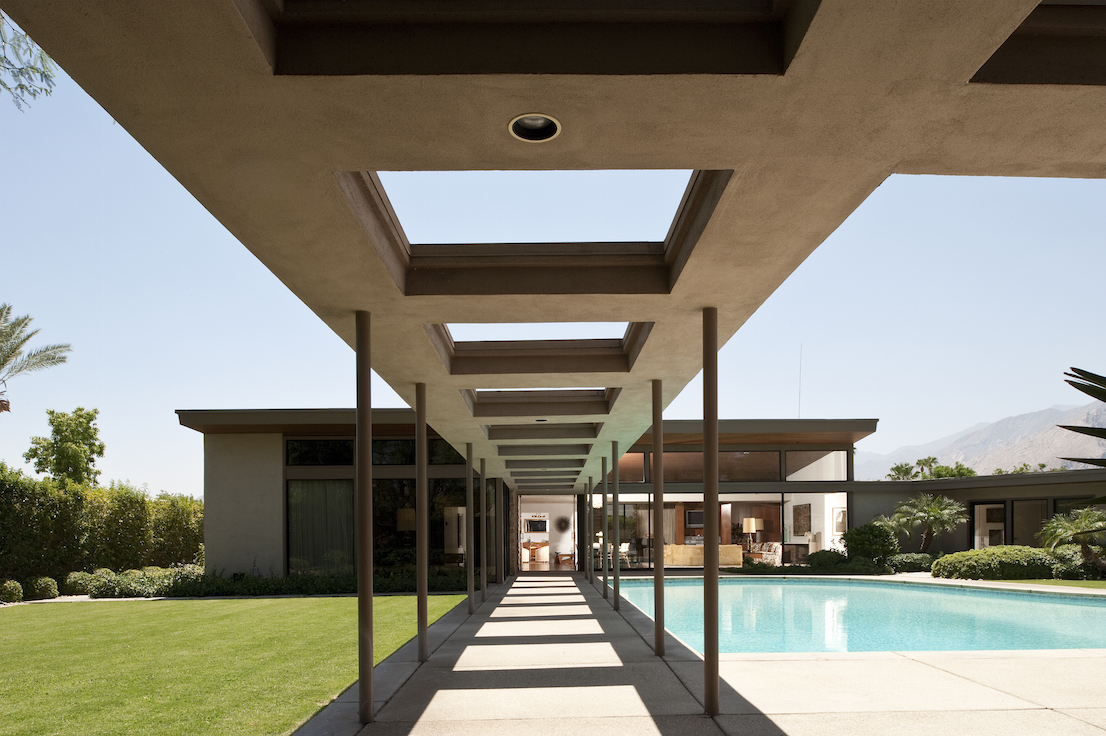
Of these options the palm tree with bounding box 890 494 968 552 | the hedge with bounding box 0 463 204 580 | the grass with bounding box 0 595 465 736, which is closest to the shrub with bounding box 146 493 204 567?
the hedge with bounding box 0 463 204 580

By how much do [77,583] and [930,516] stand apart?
2326cm

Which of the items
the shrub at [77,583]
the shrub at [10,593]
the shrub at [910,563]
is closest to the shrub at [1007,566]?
the shrub at [910,563]

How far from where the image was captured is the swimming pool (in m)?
12.4

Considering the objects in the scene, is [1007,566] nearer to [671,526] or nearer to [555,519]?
[671,526]

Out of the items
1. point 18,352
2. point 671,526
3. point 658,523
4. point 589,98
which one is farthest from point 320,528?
point 589,98

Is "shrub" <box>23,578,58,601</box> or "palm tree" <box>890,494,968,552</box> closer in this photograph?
"shrub" <box>23,578,58,601</box>

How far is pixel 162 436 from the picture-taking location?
8231 cm

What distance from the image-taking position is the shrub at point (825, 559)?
24344 mm

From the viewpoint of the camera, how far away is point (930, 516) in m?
25.8

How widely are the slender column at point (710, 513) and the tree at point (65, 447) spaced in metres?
46.3

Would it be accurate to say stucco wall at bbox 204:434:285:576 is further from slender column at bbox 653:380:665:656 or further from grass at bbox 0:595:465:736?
slender column at bbox 653:380:665:656

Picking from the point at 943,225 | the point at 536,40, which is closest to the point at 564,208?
the point at 536,40

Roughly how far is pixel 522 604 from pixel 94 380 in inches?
2593

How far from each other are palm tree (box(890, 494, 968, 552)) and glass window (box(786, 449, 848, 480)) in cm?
201
